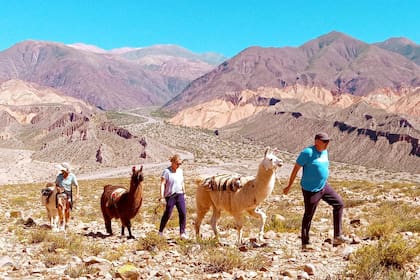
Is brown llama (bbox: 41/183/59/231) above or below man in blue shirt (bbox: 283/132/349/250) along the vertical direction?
below

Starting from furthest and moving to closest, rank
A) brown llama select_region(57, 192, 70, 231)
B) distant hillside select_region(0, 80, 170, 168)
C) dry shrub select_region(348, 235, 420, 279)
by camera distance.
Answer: distant hillside select_region(0, 80, 170, 168) < brown llama select_region(57, 192, 70, 231) < dry shrub select_region(348, 235, 420, 279)

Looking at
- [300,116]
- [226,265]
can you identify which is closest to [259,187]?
[226,265]

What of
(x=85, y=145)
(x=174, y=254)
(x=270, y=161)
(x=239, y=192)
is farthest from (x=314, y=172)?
(x=85, y=145)

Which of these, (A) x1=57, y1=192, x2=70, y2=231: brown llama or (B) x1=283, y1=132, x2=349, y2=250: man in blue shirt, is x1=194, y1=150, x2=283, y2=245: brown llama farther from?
(A) x1=57, y1=192, x2=70, y2=231: brown llama

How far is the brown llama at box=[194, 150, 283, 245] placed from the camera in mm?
7836

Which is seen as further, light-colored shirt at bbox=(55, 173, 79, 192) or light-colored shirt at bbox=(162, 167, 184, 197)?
light-colored shirt at bbox=(55, 173, 79, 192)

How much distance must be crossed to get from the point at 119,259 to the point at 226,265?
201cm

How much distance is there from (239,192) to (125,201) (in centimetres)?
305

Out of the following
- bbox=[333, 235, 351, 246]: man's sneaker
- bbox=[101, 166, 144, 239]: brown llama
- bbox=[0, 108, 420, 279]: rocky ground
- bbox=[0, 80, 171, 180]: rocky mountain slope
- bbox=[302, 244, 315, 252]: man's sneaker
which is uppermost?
bbox=[0, 80, 171, 180]: rocky mountain slope

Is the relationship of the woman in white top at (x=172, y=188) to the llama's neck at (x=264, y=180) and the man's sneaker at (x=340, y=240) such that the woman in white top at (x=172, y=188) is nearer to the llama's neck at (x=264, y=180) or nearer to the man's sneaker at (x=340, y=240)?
the llama's neck at (x=264, y=180)

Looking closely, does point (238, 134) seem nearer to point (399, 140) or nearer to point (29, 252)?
point (399, 140)

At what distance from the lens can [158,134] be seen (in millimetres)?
122375

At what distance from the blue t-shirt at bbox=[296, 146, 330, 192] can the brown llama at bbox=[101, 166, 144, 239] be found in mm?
3748

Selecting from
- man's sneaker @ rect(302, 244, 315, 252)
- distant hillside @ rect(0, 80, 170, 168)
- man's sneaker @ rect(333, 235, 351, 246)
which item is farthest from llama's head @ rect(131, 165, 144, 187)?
distant hillside @ rect(0, 80, 170, 168)
